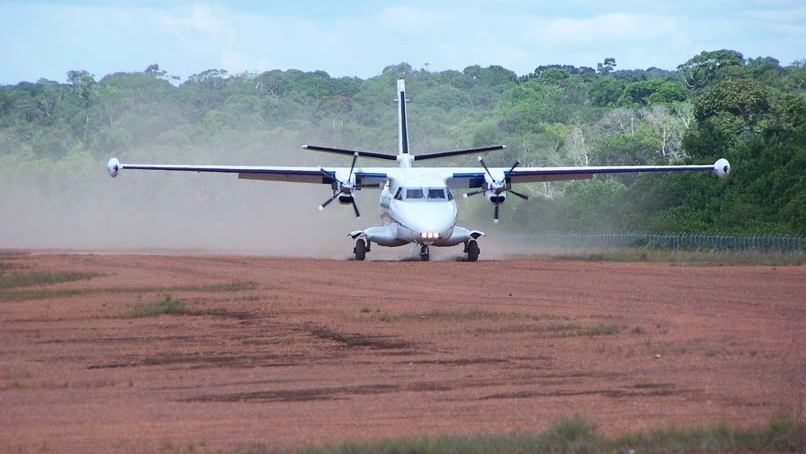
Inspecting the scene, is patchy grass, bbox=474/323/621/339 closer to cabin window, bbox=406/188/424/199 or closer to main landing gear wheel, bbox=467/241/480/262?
cabin window, bbox=406/188/424/199

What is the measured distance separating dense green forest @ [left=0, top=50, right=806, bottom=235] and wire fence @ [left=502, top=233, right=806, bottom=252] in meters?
2.37

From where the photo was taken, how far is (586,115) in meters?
84.5

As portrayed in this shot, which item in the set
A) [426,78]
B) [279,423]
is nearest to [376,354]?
[279,423]

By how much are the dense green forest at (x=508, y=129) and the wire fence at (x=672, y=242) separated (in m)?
2.37

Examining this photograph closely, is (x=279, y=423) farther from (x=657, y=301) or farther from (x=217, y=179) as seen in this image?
(x=217, y=179)

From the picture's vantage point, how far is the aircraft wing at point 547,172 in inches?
1426

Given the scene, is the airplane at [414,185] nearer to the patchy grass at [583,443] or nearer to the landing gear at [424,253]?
the landing gear at [424,253]

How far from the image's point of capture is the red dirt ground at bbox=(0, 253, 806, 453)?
1160cm

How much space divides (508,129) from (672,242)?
37925mm

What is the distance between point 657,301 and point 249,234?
118 feet

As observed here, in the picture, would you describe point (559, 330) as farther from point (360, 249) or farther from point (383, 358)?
point (360, 249)

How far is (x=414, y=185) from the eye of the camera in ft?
111

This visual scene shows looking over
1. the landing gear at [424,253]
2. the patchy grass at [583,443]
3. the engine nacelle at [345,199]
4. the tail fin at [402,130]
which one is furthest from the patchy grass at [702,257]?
the patchy grass at [583,443]

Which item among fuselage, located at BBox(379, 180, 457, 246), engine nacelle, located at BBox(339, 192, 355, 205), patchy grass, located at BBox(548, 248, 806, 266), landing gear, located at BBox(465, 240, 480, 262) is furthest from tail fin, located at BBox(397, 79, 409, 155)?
landing gear, located at BBox(465, 240, 480, 262)
